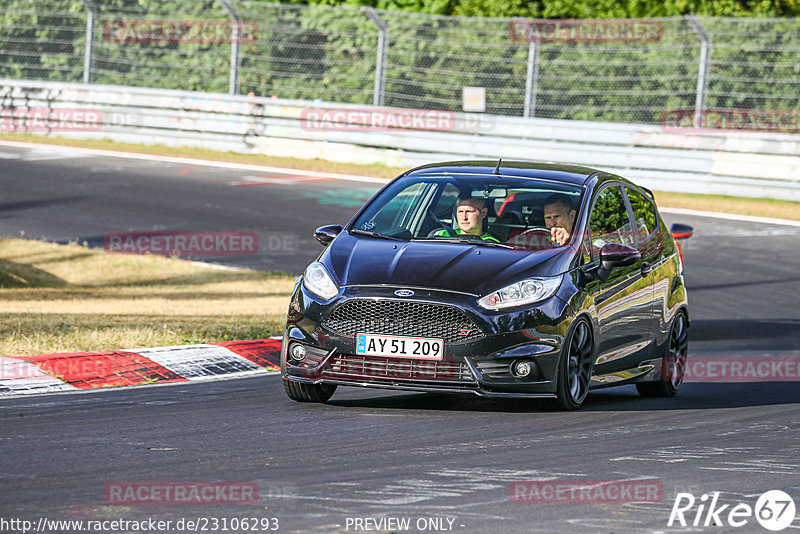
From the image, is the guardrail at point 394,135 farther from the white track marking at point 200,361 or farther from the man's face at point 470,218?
the man's face at point 470,218

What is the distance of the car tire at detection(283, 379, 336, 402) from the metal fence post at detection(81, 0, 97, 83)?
2054 cm

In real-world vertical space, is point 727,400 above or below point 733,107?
below

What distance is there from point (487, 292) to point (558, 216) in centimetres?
120

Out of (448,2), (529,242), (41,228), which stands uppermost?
(448,2)

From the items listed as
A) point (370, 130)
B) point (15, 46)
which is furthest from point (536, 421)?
point (15, 46)

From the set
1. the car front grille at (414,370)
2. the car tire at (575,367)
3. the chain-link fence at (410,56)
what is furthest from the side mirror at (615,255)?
the chain-link fence at (410,56)

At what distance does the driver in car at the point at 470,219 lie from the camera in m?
8.96

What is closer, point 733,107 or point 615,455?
point 615,455

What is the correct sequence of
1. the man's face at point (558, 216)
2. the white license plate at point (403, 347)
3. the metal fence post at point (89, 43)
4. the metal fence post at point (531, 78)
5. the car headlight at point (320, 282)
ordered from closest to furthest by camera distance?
the white license plate at point (403, 347) < the car headlight at point (320, 282) < the man's face at point (558, 216) < the metal fence post at point (531, 78) < the metal fence post at point (89, 43)

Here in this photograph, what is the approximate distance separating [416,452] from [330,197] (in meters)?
15.4

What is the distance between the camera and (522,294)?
818 centimetres

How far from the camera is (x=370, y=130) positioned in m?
25.4

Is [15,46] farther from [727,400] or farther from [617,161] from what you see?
[727,400]

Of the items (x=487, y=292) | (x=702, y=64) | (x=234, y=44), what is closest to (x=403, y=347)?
(x=487, y=292)
